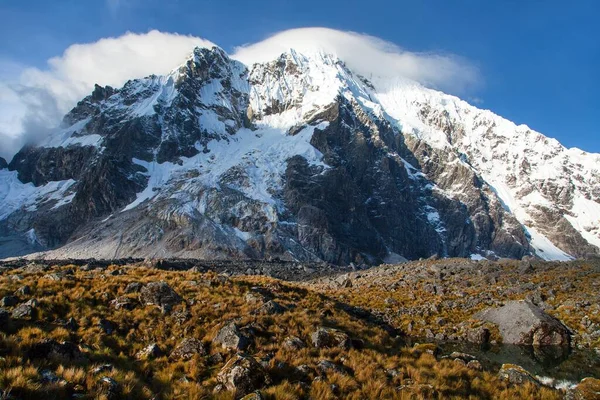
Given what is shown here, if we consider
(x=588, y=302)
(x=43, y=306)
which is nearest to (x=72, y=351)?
(x=43, y=306)

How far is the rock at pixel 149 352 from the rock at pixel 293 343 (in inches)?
203

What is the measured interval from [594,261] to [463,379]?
5825 centimetres

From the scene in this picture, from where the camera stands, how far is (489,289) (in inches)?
2018

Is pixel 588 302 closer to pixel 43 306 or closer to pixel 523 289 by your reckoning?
pixel 523 289

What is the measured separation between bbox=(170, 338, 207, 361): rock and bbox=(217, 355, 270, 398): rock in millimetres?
2276

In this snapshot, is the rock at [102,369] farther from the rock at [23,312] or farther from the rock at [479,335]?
the rock at [479,335]

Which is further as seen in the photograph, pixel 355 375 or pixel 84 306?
pixel 84 306

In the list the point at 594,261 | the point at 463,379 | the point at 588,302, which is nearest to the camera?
the point at 463,379

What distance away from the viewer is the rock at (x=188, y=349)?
1650cm

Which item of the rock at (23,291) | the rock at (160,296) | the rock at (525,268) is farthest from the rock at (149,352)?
the rock at (525,268)

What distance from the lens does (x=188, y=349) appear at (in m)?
16.9

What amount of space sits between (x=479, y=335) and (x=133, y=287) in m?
28.2

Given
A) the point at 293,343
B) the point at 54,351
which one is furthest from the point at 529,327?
the point at 54,351

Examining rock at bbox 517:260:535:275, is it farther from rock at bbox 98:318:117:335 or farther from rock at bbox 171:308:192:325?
rock at bbox 98:318:117:335
